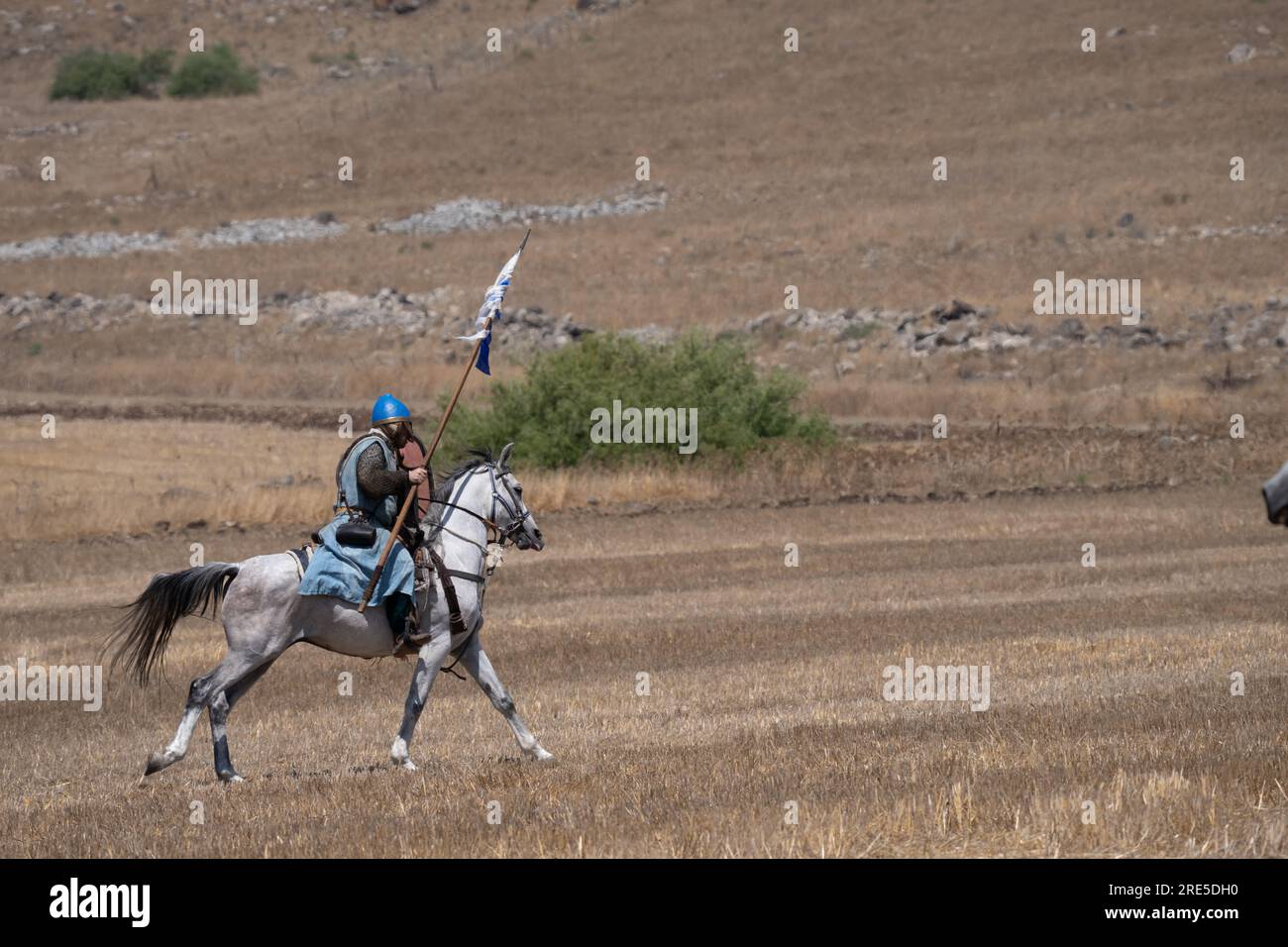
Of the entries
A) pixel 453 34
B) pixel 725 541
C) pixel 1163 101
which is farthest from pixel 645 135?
pixel 725 541

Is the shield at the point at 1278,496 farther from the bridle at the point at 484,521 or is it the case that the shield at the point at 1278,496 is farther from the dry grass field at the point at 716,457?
the bridle at the point at 484,521

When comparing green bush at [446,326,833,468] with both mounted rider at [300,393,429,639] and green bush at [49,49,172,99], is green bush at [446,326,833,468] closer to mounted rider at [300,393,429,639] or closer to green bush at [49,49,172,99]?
mounted rider at [300,393,429,639]

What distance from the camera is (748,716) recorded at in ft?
50.1

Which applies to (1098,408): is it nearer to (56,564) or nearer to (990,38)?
(56,564)

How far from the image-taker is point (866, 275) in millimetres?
68000

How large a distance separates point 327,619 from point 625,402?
2546cm

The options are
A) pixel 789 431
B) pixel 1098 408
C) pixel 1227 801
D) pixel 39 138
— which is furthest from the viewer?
pixel 39 138

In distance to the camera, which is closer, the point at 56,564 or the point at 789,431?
the point at 56,564

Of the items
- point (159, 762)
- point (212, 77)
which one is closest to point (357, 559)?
point (159, 762)

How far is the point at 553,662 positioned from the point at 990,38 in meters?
84.8
